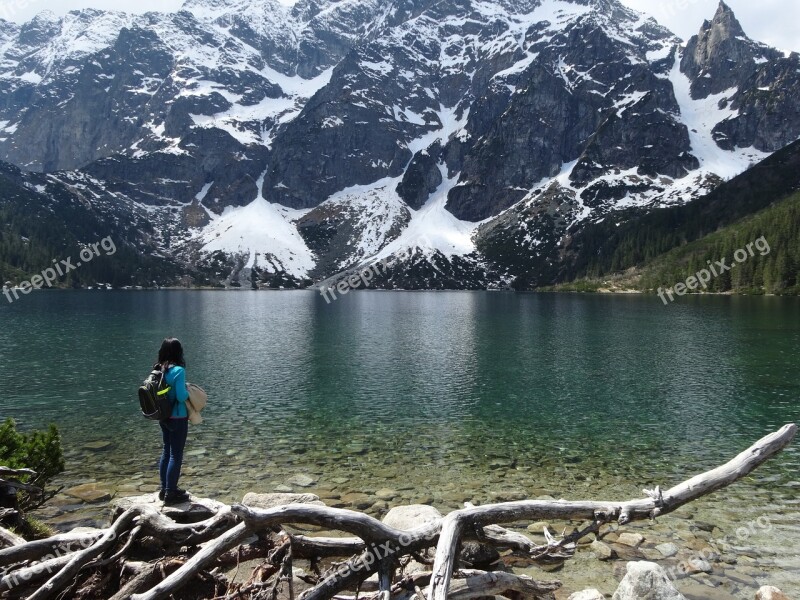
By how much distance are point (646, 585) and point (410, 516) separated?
17.1 ft

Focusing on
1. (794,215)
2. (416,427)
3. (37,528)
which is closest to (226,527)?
(37,528)

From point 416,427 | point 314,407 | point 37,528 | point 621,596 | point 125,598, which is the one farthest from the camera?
point 314,407

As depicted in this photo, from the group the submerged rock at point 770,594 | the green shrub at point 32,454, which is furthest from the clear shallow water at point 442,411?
the green shrub at point 32,454

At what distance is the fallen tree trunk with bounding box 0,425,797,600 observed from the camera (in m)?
7.90

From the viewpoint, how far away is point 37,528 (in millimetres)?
11680

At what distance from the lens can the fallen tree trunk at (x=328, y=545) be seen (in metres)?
Result: 7.90

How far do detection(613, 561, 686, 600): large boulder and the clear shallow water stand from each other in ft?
24.5

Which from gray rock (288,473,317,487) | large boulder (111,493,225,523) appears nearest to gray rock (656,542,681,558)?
large boulder (111,493,225,523)

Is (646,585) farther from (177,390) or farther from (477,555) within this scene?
(177,390)

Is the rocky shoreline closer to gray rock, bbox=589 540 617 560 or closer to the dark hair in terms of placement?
gray rock, bbox=589 540 617 560

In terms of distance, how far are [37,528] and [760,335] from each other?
264 feet

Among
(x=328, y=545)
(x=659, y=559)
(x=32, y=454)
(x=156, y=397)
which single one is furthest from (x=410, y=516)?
(x=32, y=454)

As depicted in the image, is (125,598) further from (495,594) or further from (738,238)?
(738,238)

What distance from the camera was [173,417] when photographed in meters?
12.5
